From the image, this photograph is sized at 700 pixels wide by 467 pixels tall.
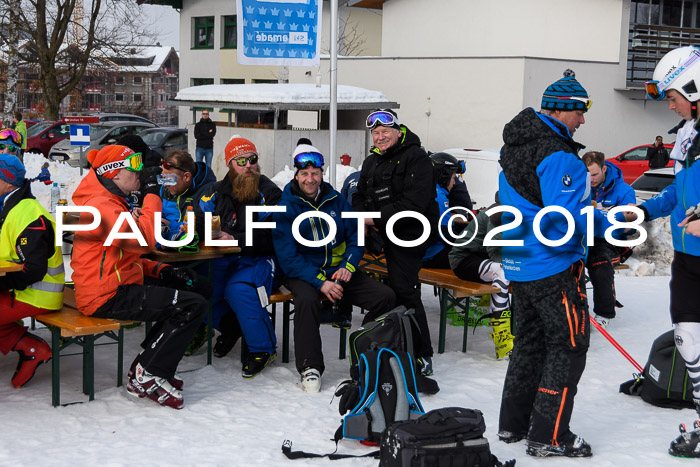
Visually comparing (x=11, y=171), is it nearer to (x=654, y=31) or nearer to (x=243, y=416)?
(x=243, y=416)

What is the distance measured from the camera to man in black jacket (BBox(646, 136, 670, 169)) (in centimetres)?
2105

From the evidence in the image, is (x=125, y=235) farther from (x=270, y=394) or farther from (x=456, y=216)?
(x=456, y=216)

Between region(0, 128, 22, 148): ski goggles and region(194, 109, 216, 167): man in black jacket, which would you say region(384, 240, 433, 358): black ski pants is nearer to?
region(0, 128, 22, 148): ski goggles

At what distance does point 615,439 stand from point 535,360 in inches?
29.4

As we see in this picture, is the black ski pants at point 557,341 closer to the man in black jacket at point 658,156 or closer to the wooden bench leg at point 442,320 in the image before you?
the wooden bench leg at point 442,320

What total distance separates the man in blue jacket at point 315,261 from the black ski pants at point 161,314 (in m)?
0.81

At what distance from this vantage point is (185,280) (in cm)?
638

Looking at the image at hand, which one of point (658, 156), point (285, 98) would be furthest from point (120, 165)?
point (658, 156)

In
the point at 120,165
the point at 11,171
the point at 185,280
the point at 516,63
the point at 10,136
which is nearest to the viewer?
the point at 11,171

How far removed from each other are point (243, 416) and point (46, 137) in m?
25.3

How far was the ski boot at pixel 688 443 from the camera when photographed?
16.0ft

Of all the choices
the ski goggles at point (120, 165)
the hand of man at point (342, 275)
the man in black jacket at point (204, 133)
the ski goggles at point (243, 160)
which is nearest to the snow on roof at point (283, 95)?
the man in black jacket at point (204, 133)

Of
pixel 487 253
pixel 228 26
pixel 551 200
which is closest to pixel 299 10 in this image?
pixel 487 253

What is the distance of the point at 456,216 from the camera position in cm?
779
